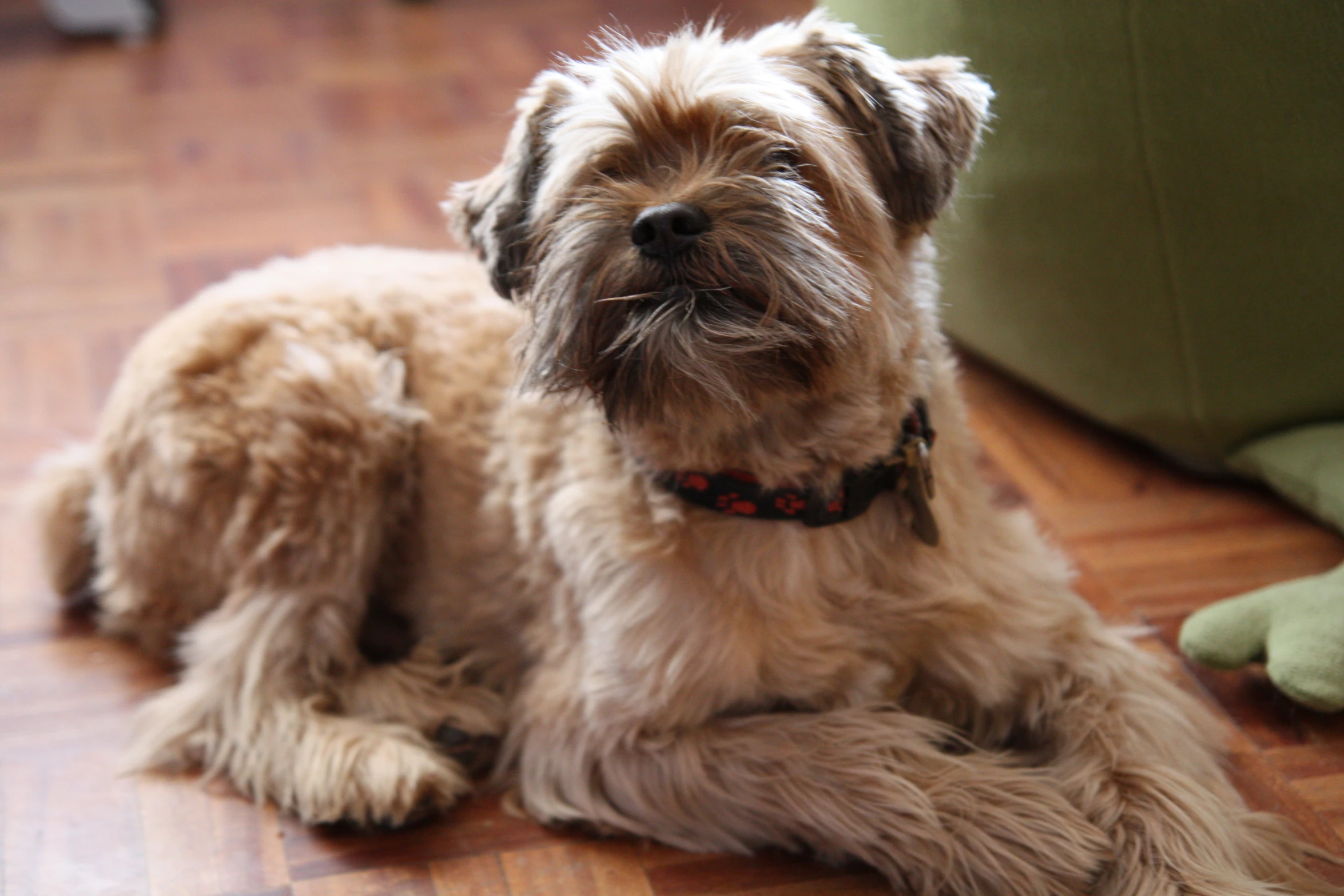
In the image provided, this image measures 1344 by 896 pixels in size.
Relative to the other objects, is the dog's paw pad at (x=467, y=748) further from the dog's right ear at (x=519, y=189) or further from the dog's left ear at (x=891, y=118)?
the dog's left ear at (x=891, y=118)

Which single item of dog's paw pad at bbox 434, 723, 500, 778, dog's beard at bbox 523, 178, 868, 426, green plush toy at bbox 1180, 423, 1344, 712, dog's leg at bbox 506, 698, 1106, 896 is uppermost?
dog's beard at bbox 523, 178, 868, 426

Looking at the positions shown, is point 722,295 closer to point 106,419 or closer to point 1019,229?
point 1019,229

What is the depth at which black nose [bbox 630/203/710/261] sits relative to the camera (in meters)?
1.42

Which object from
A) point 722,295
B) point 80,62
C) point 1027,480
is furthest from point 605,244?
point 80,62

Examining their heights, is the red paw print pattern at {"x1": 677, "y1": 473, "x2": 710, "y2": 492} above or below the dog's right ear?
below

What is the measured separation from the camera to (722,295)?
145cm

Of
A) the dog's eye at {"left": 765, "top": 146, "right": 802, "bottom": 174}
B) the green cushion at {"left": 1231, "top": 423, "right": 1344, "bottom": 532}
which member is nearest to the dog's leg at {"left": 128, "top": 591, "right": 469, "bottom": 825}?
the dog's eye at {"left": 765, "top": 146, "right": 802, "bottom": 174}

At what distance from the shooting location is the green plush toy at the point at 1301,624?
183 centimetres

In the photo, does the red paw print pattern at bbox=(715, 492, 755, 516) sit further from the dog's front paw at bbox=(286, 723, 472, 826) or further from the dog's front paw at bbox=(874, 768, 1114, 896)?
the dog's front paw at bbox=(286, 723, 472, 826)

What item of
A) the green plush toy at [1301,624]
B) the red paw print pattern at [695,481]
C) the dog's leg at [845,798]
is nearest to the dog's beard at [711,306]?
the red paw print pattern at [695,481]

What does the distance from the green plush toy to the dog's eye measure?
3.16 feet

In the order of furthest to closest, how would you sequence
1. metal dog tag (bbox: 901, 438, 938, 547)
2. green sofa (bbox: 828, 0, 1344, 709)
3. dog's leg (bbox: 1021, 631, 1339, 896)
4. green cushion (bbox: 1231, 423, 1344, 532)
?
green cushion (bbox: 1231, 423, 1344, 532) < green sofa (bbox: 828, 0, 1344, 709) < metal dog tag (bbox: 901, 438, 938, 547) < dog's leg (bbox: 1021, 631, 1339, 896)

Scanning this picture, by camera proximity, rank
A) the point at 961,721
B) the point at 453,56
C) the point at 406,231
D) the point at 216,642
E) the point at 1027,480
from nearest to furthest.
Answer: the point at 961,721 < the point at 216,642 < the point at 1027,480 < the point at 406,231 < the point at 453,56

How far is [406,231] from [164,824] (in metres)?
1.87
